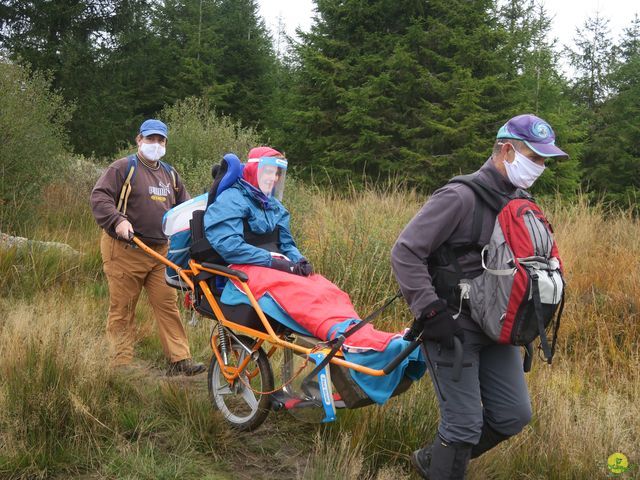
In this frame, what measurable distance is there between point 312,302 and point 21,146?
303 inches

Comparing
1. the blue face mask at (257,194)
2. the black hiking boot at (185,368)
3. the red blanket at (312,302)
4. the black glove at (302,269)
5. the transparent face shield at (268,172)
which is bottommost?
the black hiking boot at (185,368)

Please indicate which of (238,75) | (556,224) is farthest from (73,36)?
(556,224)

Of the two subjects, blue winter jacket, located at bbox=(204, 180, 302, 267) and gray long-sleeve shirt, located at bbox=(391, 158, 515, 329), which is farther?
blue winter jacket, located at bbox=(204, 180, 302, 267)

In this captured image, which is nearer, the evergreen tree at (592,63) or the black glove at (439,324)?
the black glove at (439,324)

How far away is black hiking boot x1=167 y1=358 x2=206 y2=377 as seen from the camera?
5.72 m

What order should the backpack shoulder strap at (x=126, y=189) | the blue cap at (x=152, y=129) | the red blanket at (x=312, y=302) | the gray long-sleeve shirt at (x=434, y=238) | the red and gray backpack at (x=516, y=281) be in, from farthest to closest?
the blue cap at (x=152, y=129) < the backpack shoulder strap at (x=126, y=189) < the red blanket at (x=312, y=302) < the gray long-sleeve shirt at (x=434, y=238) < the red and gray backpack at (x=516, y=281)

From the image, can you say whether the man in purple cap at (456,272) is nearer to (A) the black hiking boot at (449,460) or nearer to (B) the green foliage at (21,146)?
(A) the black hiking boot at (449,460)

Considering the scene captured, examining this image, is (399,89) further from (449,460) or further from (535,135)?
(449,460)

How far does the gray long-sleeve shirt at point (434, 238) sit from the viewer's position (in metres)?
3.09

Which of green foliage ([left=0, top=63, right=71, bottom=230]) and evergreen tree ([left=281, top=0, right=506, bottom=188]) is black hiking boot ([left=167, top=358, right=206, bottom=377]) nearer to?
green foliage ([left=0, top=63, right=71, bottom=230])

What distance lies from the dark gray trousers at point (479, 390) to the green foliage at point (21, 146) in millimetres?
8151

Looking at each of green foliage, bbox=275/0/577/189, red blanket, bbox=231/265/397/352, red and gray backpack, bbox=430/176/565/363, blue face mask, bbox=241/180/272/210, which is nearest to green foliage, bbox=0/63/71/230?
blue face mask, bbox=241/180/272/210

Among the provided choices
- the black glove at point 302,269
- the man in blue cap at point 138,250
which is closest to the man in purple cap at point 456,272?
the black glove at point 302,269

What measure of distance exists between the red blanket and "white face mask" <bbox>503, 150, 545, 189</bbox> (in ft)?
3.47
